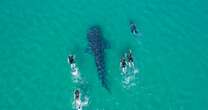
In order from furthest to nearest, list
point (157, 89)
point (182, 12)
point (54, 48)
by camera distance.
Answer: point (182, 12) → point (54, 48) → point (157, 89)

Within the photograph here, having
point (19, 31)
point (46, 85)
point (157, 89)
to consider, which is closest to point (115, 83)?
point (157, 89)

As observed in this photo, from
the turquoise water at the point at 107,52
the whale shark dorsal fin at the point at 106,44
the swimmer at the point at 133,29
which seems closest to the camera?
the turquoise water at the point at 107,52

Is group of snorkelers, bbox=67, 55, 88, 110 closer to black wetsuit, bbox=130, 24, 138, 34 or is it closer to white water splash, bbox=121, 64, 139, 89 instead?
white water splash, bbox=121, 64, 139, 89

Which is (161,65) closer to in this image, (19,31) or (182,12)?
(182,12)

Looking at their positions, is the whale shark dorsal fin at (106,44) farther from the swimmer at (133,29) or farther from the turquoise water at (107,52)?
the swimmer at (133,29)

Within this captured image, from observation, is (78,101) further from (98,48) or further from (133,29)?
(133,29)

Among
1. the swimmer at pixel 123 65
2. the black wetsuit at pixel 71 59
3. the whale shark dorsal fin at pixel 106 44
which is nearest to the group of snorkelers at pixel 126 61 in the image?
the swimmer at pixel 123 65
